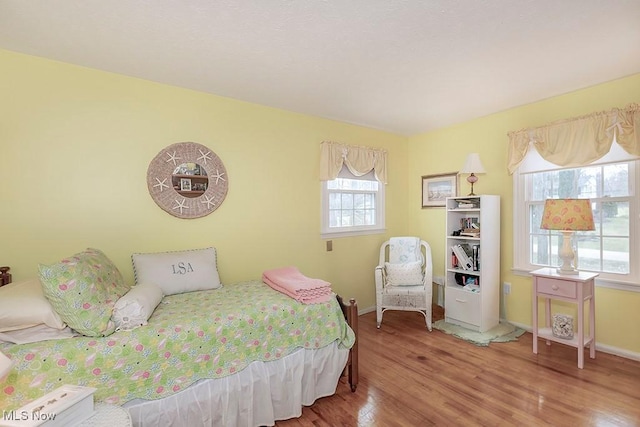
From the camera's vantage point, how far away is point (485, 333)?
3141mm

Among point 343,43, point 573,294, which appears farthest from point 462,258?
point 343,43

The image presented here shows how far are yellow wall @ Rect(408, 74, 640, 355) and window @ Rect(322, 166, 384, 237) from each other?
2.14ft

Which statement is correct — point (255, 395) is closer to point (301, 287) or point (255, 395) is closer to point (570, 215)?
point (301, 287)

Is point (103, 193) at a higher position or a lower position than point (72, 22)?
lower

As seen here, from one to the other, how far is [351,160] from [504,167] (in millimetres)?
1698

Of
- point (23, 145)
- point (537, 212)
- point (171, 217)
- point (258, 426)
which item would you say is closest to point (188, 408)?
point (258, 426)

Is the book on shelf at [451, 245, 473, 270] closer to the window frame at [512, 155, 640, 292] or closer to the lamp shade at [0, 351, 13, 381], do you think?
the window frame at [512, 155, 640, 292]

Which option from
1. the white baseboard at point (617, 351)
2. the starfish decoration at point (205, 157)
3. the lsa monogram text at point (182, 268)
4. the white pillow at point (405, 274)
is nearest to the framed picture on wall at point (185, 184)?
the starfish decoration at point (205, 157)

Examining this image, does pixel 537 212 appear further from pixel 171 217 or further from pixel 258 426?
pixel 171 217

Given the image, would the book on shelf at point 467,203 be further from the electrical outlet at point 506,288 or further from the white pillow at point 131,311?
the white pillow at point 131,311

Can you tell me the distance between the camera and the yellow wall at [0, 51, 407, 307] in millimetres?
2098

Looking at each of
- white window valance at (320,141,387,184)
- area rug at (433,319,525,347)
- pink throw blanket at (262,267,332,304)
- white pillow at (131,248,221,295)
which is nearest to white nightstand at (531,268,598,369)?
area rug at (433,319,525,347)

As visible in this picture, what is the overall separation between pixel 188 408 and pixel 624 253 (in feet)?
11.7

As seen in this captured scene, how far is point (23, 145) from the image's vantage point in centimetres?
209
